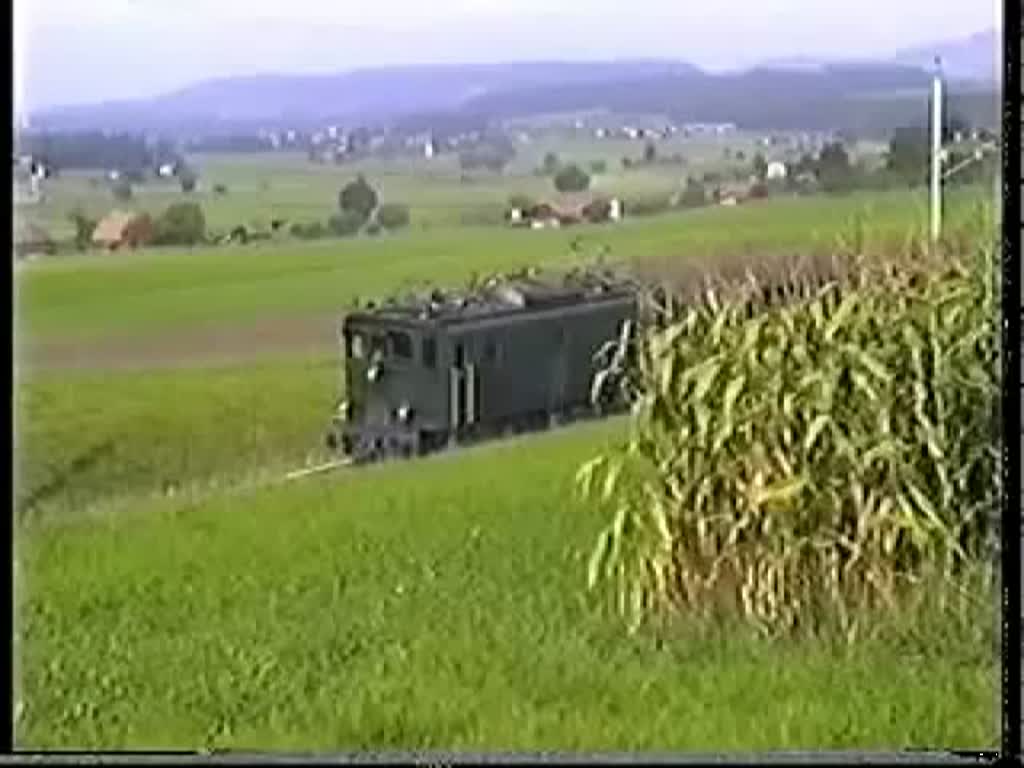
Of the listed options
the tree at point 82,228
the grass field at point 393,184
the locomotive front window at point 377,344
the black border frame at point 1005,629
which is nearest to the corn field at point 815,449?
the black border frame at point 1005,629

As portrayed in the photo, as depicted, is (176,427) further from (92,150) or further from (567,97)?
(567,97)

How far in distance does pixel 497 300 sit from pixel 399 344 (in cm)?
12

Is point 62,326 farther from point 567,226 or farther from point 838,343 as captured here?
point 838,343

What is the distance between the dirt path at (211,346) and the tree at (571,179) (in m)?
0.28

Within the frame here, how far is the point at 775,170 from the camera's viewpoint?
230 cm

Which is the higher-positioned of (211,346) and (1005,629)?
(211,346)

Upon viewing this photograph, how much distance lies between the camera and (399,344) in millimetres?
2314

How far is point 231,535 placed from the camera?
230cm

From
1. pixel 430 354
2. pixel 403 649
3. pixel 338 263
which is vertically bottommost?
pixel 403 649

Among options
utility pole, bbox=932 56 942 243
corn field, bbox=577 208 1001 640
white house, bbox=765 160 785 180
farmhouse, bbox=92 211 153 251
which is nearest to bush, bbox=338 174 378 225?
farmhouse, bbox=92 211 153 251

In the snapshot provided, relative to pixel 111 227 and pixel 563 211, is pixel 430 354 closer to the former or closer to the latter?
pixel 563 211

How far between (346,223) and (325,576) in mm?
381

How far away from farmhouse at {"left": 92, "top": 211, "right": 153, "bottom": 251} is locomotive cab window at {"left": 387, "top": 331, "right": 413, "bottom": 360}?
28cm

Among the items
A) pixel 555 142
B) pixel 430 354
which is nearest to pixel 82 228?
pixel 430 354
